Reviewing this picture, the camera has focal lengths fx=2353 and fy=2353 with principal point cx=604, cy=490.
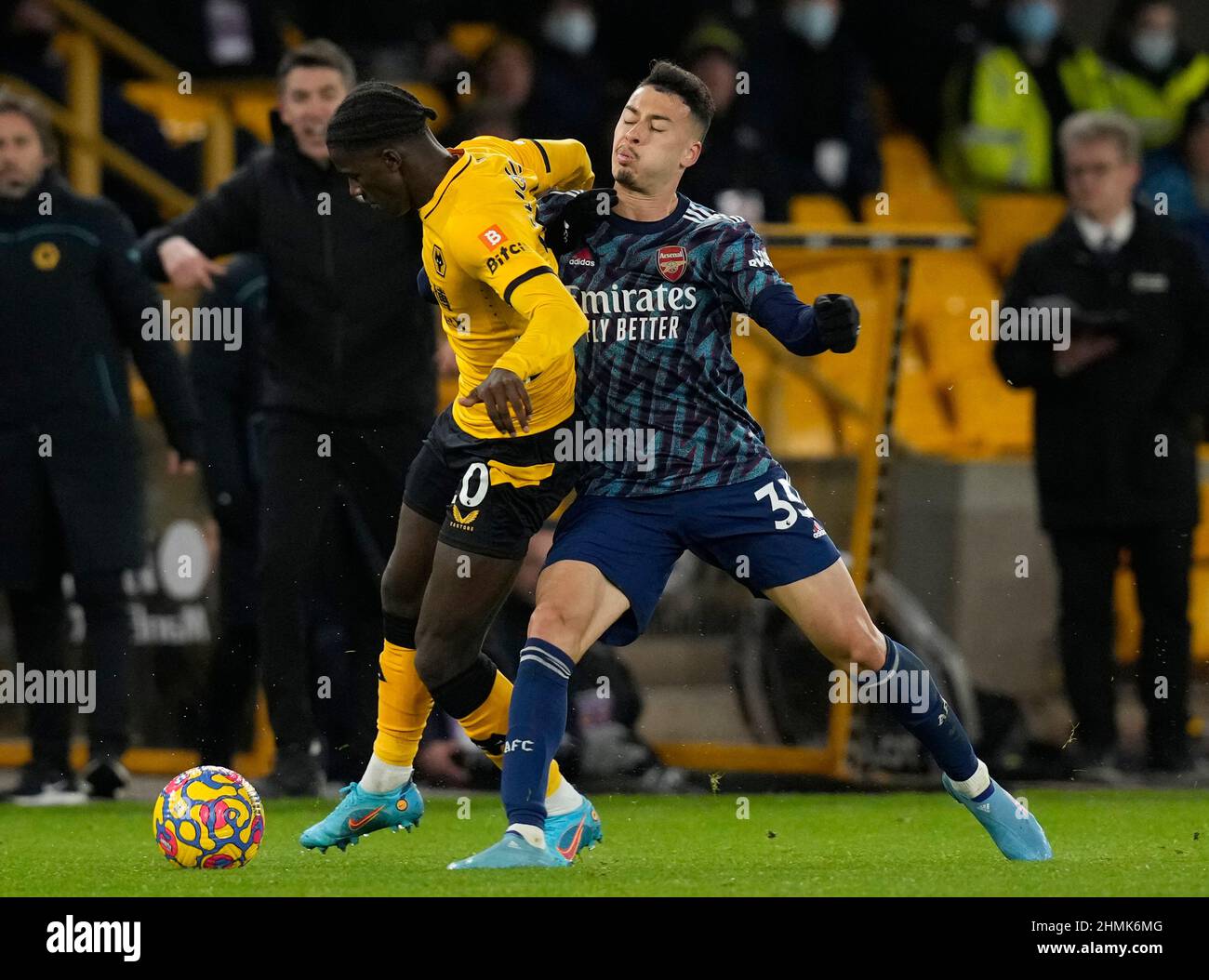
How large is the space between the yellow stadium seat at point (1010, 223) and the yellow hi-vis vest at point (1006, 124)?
0.60 feet

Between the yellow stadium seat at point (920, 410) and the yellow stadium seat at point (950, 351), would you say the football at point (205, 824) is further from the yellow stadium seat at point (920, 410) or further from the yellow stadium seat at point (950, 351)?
the yellow stadium seat at point (950, 351)

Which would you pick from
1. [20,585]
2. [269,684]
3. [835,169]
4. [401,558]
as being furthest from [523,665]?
[835,169]

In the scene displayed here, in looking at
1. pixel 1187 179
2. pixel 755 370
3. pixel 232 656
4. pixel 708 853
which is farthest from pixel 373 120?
pixel 1187 179

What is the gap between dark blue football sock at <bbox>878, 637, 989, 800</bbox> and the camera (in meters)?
5.63

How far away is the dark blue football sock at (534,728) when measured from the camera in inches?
212

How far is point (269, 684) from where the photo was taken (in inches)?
303

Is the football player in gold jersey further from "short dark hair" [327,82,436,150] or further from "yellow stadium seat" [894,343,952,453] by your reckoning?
"yellow stadium seat" [894,343,952,453]

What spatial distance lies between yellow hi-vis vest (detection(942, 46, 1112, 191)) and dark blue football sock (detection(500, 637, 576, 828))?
765 centimetres

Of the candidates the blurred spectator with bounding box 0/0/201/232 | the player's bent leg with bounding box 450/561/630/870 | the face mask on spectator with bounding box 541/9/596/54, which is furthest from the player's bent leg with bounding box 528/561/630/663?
the face mask on spectator with bounding box 541/9/596/54

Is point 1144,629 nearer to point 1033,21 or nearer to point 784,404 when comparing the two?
point 784,404

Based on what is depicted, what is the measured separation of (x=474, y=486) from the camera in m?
5.69

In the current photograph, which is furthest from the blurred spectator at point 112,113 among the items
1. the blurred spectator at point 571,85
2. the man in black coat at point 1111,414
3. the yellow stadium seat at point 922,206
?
the man in black coat at point 1111,414
